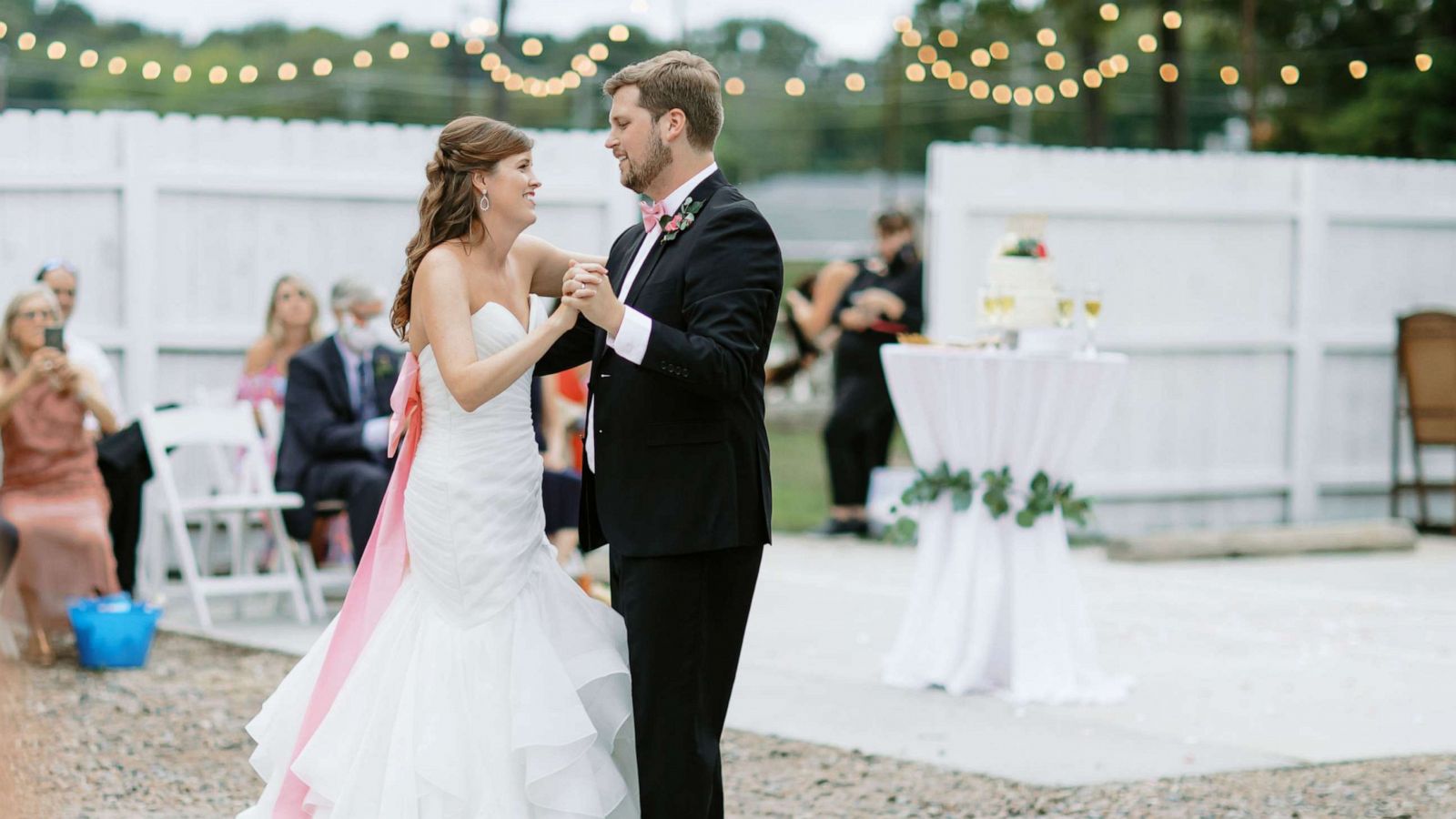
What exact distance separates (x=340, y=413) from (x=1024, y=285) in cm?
336

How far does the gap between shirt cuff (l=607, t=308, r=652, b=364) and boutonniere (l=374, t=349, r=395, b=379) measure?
4825 mm

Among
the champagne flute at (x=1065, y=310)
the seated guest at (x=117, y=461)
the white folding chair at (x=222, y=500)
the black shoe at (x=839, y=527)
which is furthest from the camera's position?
the black shoe at (x=839, y=527)

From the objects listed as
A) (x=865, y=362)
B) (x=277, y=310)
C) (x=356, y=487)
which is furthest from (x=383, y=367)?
(x=865, y=362)

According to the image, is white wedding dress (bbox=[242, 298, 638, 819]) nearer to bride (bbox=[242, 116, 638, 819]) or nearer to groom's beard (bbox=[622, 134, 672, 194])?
bride (bbox=[242, 116, 638, 819])

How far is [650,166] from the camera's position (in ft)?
12.9

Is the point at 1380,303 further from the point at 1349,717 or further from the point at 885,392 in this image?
the point at 1349,717

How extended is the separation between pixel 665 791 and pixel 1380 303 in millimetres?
9664

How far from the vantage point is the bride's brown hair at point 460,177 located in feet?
13.2

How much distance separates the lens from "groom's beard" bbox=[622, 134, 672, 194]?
3.91m

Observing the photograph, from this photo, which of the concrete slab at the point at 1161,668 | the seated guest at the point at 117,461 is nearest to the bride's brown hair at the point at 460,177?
the concrete slab at the point at 1161,668

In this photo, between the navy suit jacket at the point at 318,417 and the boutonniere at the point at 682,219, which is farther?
the navy suit jacket at the point at 318,417

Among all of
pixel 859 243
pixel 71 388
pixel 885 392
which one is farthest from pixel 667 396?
pixel 859 243

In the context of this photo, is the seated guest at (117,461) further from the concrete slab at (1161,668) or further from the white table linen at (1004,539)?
the white table linen at (1004,539)

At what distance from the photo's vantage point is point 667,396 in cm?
391
